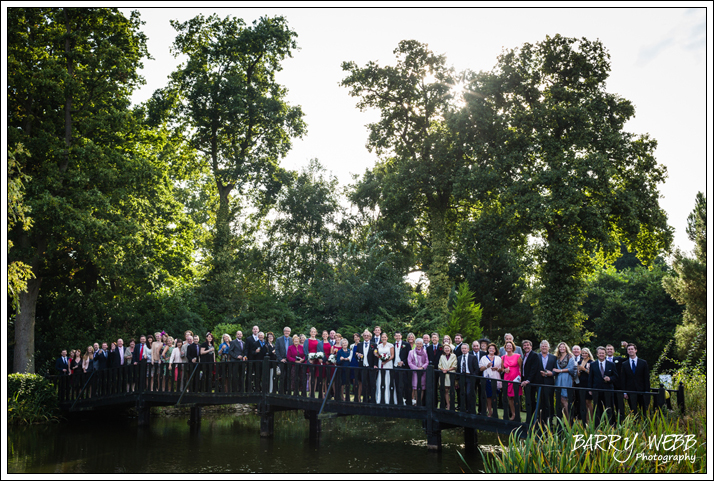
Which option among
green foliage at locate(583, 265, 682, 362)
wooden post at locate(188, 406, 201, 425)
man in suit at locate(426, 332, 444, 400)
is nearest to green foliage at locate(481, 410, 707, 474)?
man in suit at locate(426, 332, 444, 400)

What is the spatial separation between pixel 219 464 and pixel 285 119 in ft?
73.0

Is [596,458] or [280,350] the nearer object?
[596,458]

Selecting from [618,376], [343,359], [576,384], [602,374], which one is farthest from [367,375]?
[618,376]

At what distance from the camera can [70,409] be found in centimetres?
1719

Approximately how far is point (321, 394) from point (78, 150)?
1172cm

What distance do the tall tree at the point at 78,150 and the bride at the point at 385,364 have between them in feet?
34.3

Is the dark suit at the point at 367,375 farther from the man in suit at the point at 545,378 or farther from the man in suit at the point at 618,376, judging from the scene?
the man in suit at the point at 618,376

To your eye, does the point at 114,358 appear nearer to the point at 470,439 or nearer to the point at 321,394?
the point at 321,394

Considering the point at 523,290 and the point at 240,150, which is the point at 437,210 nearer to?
Result: the point at 523,290

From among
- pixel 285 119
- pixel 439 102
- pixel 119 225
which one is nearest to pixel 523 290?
pixel 439 102

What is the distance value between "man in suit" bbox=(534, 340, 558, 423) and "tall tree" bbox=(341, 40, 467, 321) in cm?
1489

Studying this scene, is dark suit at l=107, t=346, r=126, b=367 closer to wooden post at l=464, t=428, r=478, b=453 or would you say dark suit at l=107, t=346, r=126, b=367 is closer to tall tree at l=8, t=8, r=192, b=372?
tall tree at l=8, t=8, r=192, b=372

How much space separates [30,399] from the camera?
55.5 ft

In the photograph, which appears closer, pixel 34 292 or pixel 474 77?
pixel 34 292
